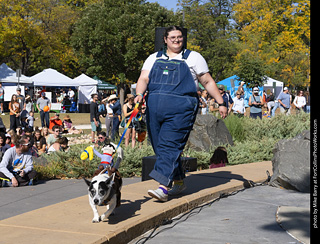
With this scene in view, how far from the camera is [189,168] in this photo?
349 inches

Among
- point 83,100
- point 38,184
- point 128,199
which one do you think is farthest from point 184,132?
point 83,100

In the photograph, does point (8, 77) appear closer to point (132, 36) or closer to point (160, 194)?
point (132, 36)

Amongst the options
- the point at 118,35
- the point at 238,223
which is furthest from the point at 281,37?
the point at 238,223

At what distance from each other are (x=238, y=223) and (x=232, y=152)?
235 inches

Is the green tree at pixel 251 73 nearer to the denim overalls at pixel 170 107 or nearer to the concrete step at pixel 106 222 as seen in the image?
the concrete step at pixel 106 222

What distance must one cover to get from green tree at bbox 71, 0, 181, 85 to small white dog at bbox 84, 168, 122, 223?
128 feet

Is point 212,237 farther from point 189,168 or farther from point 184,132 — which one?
point 189,168

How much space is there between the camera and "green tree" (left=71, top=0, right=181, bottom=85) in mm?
44094

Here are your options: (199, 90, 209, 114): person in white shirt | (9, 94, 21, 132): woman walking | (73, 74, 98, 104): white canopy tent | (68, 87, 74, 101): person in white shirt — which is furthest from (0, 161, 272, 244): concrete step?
(68, 87, 74, 101): person in white shirt

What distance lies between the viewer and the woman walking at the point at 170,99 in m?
5.81

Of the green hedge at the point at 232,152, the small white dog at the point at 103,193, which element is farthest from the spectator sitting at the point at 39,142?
the small white dog at the point at 103,193

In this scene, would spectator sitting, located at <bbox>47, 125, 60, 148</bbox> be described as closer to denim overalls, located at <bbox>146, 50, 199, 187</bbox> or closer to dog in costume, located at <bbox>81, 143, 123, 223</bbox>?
denim overalls, located at <bbox>146, 50, 199, 187</bbox>

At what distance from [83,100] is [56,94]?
3359mm

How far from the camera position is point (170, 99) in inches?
228
